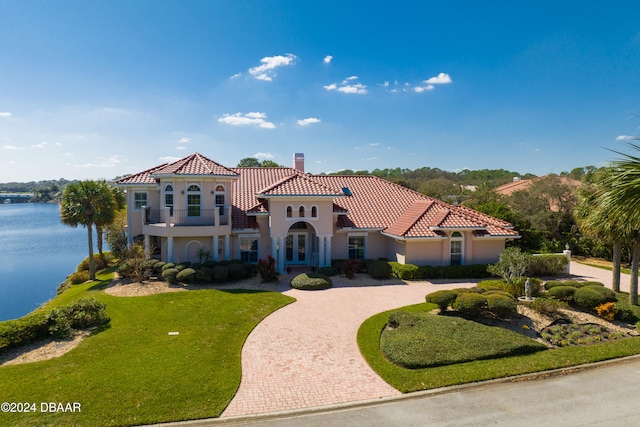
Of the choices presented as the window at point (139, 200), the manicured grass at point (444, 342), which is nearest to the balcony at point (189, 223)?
the window at point (139, 200)

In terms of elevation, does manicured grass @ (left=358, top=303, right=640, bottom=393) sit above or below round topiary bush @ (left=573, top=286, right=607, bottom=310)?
below

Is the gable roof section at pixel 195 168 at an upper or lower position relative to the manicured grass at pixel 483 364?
upper

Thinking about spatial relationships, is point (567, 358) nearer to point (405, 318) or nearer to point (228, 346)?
point (405, 318)

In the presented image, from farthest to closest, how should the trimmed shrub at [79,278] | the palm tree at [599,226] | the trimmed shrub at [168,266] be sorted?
the trimmed shrub at [79,278] < the trimmed shrub at [168,266] < the palm tree at [599,226]

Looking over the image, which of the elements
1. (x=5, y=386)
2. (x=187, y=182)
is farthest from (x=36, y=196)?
(x=5, y=386)

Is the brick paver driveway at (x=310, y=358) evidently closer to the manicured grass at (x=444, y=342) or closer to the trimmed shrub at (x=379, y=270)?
the manicured grass at (x=444, y=342)

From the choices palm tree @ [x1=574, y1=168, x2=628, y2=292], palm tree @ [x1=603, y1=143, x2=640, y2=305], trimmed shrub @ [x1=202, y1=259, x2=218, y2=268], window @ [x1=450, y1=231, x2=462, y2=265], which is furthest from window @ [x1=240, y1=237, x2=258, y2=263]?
palm tree @ [x1=603, y1=143, x2=640, y2=305]

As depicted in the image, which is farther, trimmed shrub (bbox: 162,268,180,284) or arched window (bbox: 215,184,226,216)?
arched window (bbox: 215,184,226,216)

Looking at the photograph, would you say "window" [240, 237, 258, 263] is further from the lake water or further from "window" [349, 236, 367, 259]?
the lake water
